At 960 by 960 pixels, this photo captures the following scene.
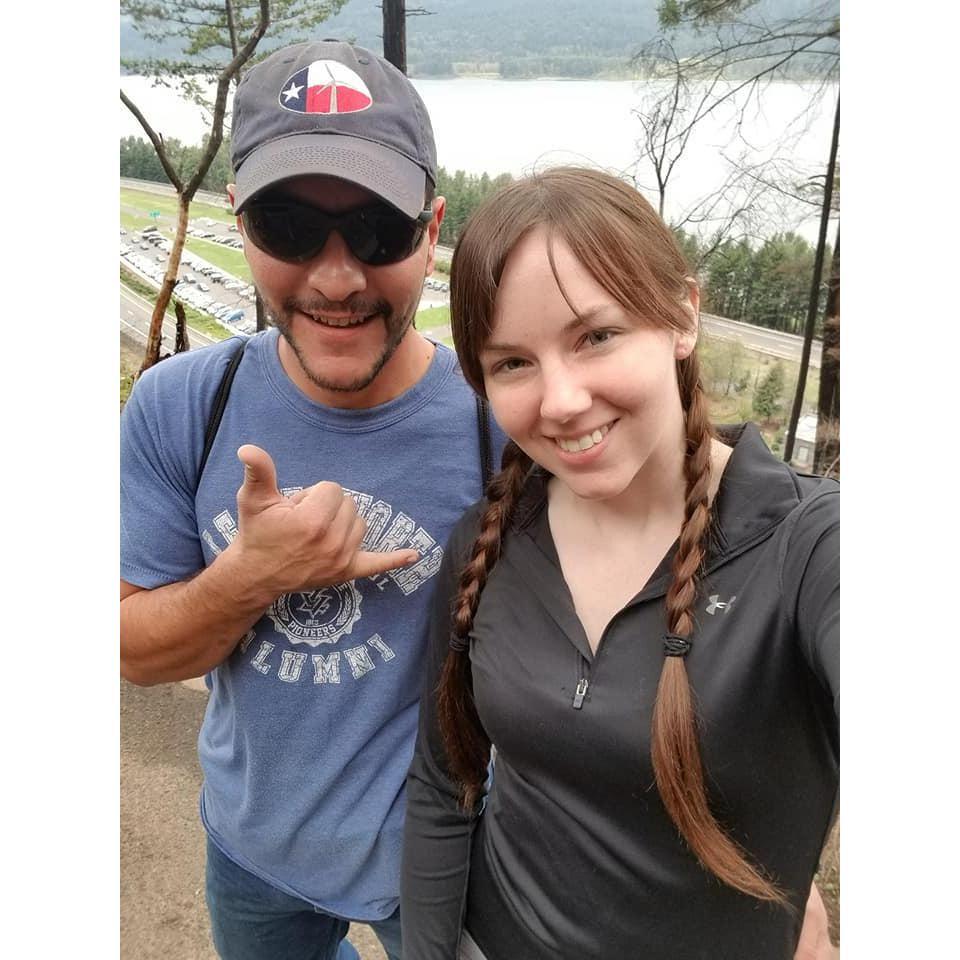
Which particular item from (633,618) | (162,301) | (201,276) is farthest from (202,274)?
(633,618)

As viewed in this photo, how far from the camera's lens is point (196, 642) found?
3.52 ft

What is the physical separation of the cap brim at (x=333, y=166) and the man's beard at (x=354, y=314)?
0.47 feet

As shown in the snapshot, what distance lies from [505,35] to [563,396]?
5.34ft

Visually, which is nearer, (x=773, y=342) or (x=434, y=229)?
(x=434, y=229)

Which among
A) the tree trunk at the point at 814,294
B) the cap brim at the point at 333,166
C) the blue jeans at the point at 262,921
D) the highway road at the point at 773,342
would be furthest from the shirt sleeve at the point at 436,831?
the highway road at the point at 773,342

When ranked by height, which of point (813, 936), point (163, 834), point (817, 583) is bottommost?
point (163, 834)

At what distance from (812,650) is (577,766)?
1.00 ft

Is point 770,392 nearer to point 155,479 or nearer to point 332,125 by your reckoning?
point 332,125

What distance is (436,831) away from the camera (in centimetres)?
103

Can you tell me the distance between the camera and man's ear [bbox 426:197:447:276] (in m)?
1.09

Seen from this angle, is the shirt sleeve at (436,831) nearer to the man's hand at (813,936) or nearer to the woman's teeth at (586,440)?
the woman's teeth at (586,440)

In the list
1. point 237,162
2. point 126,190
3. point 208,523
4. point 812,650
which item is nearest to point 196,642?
point 208,523

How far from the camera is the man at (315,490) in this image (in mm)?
980

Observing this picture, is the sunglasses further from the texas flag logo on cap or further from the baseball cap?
the texas flag logo on cap
